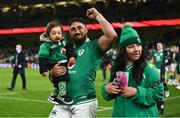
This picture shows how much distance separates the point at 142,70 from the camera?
4332 mm

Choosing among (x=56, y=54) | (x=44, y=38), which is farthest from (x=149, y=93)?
(x=44, y=38)

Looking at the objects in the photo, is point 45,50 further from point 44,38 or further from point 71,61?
point 71,61

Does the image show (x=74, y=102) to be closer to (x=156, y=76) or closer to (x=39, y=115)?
(x=156, y=76)

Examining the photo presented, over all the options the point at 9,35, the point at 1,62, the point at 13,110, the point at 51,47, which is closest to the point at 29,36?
the point at 9,35

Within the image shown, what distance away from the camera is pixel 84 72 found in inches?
224

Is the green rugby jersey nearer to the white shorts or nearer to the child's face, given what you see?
the white shorts

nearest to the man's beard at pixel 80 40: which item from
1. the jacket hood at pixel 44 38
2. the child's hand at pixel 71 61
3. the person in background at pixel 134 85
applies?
the child's hand at pixel 71 61

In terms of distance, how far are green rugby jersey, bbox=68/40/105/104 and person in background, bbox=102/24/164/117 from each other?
1.22 meters

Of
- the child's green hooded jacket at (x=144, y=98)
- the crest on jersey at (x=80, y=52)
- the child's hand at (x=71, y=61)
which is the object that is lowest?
the child's green hooded jacket at (x=144, y=98)

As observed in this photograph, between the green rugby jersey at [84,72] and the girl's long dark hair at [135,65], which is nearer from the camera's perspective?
the girl's long dark hair at [135,65]

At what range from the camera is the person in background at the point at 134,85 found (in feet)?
13.8

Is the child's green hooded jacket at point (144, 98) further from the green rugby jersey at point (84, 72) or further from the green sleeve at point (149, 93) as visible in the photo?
the green rugby jersey at point (84, 72)

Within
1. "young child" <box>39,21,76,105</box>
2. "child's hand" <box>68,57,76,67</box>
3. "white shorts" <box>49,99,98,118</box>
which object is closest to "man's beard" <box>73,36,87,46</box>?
"young child" <box>39,21,76,105</box>

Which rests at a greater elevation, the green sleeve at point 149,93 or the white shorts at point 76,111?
the green sleeve at point 149,93
